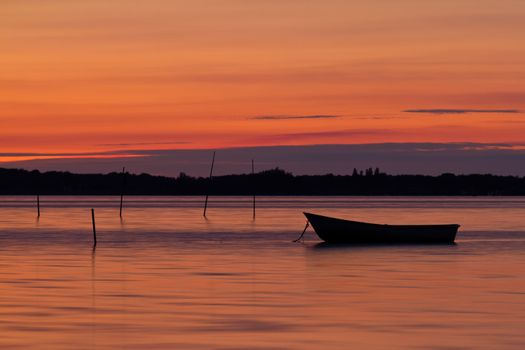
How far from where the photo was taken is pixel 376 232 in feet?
222

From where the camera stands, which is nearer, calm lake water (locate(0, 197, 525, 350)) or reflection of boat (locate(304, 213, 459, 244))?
calm lake water (locate(0, 197, 525, 350))

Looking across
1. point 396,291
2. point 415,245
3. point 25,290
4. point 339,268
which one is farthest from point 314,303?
point 415,245

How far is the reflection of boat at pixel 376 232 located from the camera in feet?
222

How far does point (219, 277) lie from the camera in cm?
4197

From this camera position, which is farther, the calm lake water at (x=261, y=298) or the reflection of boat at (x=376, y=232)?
the reflection of boat at (x=376, y=232)

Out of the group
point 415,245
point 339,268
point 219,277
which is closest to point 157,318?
point 219,277

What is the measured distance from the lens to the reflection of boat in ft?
222

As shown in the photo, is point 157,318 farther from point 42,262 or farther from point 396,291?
point 42,262

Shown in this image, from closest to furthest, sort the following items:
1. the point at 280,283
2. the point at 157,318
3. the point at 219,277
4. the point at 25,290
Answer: the point at 157,318
the point at 25,290
the point at 280,283
the point at 219,277

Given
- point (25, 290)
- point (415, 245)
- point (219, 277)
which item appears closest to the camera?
point (25, 290)

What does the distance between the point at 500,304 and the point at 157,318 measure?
990 centimetres

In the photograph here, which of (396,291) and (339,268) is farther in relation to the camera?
(339,268)

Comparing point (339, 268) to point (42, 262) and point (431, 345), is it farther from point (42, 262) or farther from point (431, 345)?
point (431, 345)

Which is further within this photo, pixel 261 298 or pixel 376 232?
pixel 376 232
